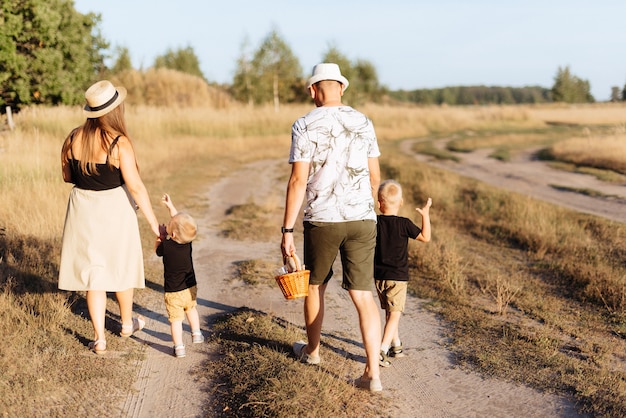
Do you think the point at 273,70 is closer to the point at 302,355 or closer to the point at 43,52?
the point at 43,52

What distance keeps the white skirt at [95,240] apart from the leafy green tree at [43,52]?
32.0ft

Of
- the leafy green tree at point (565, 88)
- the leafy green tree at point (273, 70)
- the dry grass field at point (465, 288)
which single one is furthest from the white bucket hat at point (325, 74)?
the leafy green tree at point (565, 88)

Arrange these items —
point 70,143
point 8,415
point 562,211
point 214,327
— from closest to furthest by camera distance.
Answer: point 8,415 → point 70,143 → point 214,327 → point 562,211

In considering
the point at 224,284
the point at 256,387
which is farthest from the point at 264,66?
the point at 256,387

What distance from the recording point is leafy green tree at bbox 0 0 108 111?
44.4 feet

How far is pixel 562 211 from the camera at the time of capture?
1104 cm

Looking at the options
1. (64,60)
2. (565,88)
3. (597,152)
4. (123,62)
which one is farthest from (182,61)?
(565,88)

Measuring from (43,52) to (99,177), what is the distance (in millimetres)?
12328

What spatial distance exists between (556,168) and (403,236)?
15661 mm

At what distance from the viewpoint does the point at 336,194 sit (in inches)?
161

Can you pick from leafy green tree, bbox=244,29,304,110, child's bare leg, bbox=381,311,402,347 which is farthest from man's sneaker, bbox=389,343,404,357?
leafy green tree, bbox=244,29,304,110

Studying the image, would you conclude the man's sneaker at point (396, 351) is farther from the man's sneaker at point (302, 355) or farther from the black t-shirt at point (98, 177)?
the black t-shirt at point (98, 177)

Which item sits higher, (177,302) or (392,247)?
(392,247)

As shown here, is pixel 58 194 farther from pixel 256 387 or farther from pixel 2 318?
pixel 256 387
